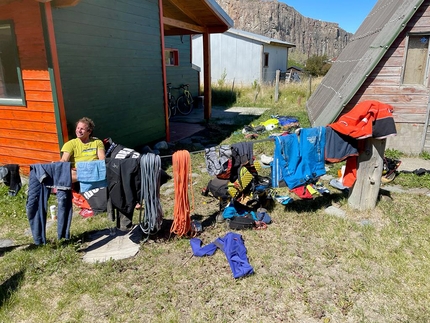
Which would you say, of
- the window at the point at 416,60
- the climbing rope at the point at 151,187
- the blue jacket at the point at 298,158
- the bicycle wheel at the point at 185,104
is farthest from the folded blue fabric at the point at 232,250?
the bicycle wheel at the point at 185,104

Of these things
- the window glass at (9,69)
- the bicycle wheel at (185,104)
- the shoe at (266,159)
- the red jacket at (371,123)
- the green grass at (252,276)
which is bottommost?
Answer: the green grass at (252,276)

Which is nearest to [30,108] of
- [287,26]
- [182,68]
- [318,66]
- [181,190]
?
[181,190]

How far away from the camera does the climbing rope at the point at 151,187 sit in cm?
349

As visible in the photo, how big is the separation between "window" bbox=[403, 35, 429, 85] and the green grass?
3323 millimetres

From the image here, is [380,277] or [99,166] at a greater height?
[99,166]

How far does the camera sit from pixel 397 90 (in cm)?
651

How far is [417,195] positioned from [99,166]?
15.4 ft

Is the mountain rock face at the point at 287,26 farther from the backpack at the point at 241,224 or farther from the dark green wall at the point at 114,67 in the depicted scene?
the backpack at the point at 241,224

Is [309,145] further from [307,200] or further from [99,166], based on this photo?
[99,166]

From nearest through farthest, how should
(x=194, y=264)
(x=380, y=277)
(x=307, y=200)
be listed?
(x=380, y=277), (x=194, y=264), (x=307, y=200)

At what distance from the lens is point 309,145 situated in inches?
162

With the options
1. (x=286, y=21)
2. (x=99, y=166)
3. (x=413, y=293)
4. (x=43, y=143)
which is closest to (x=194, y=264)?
(x=99, y=166)

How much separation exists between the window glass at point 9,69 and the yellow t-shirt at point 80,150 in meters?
1.86

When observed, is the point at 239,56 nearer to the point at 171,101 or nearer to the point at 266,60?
the point at 266,60
